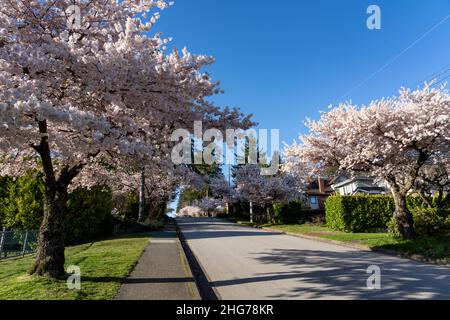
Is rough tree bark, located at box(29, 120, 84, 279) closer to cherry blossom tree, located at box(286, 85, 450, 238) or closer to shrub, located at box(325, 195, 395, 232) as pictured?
cherry blossom tree, located at box(286, 85, 450, 238)

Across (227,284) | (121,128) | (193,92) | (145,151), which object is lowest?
(227,284)

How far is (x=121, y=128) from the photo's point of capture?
25.8 ft

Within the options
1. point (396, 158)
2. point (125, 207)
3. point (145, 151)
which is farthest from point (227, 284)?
point (125, 207)

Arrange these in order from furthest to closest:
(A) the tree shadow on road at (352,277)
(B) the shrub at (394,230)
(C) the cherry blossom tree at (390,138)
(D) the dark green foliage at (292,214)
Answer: (D) the dark green foliage at (292,214) < (B) the shrub at (394,230) < (C) the cherry blossom tree at (390,138) < (A) the tree shadow on road at (352,277)

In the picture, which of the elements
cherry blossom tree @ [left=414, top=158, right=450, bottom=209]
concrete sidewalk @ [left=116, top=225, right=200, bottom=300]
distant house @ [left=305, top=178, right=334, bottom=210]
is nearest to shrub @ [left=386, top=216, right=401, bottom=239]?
cherry blossom tree @ [left=414, top=158, right=450, bottom=209]

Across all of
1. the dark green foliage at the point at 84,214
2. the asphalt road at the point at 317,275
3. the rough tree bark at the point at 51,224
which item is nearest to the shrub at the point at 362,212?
the asphalt road at the point at 317,275

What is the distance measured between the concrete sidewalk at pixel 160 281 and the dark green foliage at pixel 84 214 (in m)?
8.00

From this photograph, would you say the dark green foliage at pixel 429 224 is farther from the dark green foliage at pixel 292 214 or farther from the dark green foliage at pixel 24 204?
the dark green foliage at pixel 292 214

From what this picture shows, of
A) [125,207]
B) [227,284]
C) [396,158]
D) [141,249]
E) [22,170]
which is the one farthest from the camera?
[125,207]

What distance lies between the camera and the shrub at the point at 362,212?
22938 millimetres

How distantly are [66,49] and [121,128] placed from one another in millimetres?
1910

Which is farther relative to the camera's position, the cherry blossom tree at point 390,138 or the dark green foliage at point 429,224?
the dark green foliage at point 429,224

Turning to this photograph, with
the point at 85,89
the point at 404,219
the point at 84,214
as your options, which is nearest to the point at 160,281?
the point at 85,89
